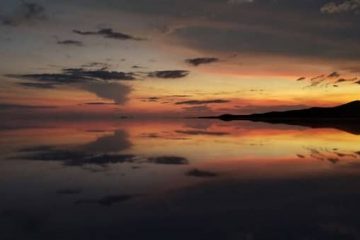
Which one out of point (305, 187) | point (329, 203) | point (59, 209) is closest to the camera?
point (59, 209)

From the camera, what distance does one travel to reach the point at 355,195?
1263 centimetres

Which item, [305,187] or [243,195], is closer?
[243,195]

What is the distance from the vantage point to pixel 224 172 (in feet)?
56.3

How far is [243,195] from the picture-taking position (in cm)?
1271

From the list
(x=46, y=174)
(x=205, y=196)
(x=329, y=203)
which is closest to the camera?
(x=329, y=203)

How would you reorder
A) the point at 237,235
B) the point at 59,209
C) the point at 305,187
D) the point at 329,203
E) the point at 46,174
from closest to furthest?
the point at 237,235, the point at 59,209, the point at 329,203, the point at 305,187, the point at 46,174

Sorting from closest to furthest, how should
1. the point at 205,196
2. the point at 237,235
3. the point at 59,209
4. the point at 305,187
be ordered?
the point at 237,235 < the point at 59,209 < the point at 205,196 < the point at 305,187

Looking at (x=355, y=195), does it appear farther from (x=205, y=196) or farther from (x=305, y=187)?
(x=205, y=196)

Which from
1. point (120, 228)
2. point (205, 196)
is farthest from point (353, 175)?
point (120, 228)

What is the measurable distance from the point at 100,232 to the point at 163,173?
8.01 metres

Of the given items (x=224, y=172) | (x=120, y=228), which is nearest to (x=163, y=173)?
(x=224, y=172)

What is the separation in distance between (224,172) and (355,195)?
5.62m

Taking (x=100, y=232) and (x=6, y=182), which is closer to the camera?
(x=100, y=232)

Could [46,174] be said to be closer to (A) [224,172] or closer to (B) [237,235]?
(A) [224,172]
